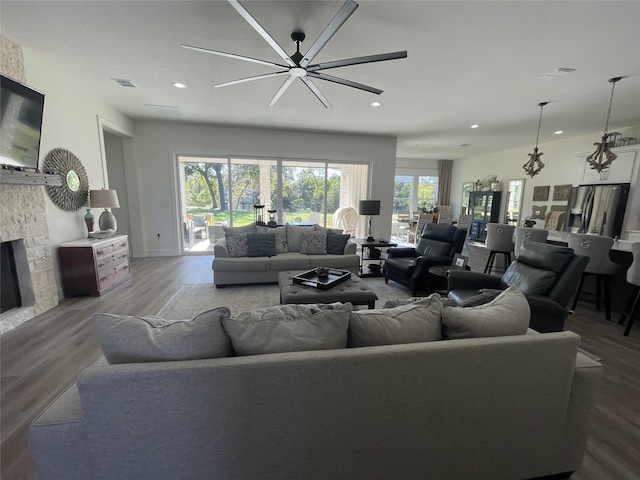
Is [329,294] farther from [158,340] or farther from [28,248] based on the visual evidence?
[28,248]

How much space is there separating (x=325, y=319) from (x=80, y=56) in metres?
3.87

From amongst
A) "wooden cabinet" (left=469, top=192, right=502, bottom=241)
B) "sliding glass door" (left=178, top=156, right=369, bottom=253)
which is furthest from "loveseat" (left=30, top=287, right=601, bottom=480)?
"wooden cabinet" (left=469, top=192, right=502, bottom=241)

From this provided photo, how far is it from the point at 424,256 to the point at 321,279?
1738mm

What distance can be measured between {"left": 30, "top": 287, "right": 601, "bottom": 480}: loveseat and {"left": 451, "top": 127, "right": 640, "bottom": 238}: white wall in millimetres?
6111

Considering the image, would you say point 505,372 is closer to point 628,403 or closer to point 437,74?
point 628,403

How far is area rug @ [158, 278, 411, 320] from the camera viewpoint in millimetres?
3162

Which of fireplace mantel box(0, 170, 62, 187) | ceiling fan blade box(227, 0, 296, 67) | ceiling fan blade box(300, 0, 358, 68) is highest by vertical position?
ceiling fan blade box(300, 0, 358, 68)

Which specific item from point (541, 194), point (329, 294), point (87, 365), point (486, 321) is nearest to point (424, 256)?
point (329, 294)

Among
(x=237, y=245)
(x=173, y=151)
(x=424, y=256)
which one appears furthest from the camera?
(x=173, y=151)

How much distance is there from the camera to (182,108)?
14.9 feet

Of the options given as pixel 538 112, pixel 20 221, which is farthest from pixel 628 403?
pixel 20 221

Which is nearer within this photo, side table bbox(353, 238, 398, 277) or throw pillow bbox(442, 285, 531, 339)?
throw pillow bbox(442, 285, 531, 339)

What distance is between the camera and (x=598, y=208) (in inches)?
205

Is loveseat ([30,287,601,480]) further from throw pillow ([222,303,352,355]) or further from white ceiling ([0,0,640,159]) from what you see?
white ceiling ([0,0,640,159])
